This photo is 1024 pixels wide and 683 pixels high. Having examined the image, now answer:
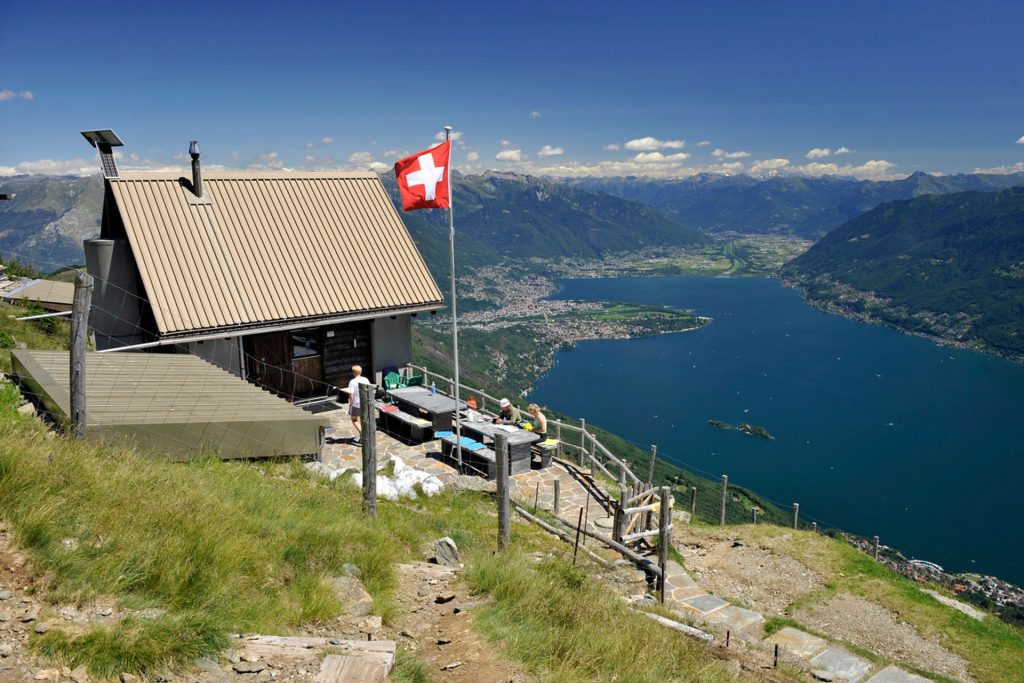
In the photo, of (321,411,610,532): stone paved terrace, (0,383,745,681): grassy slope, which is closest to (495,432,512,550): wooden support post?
(0,383,745,681): grassy slope

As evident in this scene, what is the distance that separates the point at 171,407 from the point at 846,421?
12731cm

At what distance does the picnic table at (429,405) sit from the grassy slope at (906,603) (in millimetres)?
8073

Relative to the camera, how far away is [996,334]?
588ft

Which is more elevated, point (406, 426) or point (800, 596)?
point (406, 426)

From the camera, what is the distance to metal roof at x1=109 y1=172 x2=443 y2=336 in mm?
14977

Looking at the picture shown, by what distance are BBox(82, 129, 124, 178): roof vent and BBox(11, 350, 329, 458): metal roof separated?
20.3 feet

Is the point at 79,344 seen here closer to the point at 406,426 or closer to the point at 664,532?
the point at 664,532

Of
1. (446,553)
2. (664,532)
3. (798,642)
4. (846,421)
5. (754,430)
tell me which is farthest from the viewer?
(846,421)

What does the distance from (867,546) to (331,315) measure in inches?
2494

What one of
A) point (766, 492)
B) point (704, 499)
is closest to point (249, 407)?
point (704, 499)

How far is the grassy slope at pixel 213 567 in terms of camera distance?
4.48 metres

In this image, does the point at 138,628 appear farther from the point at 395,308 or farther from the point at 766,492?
the point at 766,492

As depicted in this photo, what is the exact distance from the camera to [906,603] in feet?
41.1

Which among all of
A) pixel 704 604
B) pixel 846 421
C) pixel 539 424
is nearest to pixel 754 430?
pixel 846 421
